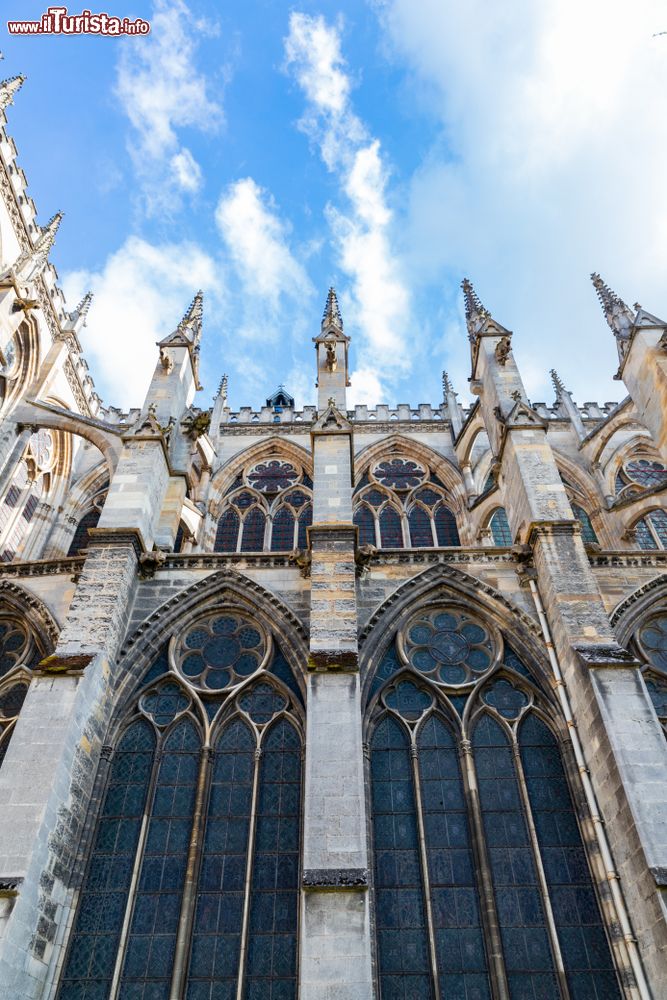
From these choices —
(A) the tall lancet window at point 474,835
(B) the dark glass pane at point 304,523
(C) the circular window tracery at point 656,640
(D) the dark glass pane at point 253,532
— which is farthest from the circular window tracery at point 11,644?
(C) the circular window tracery at point 656,640

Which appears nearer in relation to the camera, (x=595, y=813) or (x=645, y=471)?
(x=595, y=813)

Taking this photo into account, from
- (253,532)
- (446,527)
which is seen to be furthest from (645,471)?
(253,532)

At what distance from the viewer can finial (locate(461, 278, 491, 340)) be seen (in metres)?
16.1

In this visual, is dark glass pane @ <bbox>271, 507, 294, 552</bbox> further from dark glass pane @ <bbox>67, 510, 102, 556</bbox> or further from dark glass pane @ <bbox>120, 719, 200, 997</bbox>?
dark glass pane @ <bbox>120, 719, 200, 997</bbox>

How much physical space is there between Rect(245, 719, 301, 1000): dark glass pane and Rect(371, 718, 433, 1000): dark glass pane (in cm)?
103

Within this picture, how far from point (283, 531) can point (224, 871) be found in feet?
33.6

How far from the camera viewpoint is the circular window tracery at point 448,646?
9.89 m

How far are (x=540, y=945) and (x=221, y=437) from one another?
51.8 feet

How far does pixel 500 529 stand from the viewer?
17.6 metres

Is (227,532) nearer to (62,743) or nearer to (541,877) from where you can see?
(62,743)

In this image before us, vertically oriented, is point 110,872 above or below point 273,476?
below

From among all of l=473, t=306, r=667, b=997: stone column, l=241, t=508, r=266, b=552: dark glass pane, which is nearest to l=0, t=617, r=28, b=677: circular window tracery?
l=241, t=508, r=266, b=552: dark glass pane

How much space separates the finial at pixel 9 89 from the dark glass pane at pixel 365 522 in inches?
589

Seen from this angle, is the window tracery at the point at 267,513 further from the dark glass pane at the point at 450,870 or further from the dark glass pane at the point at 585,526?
the dark glass pane at the point at 450,870
